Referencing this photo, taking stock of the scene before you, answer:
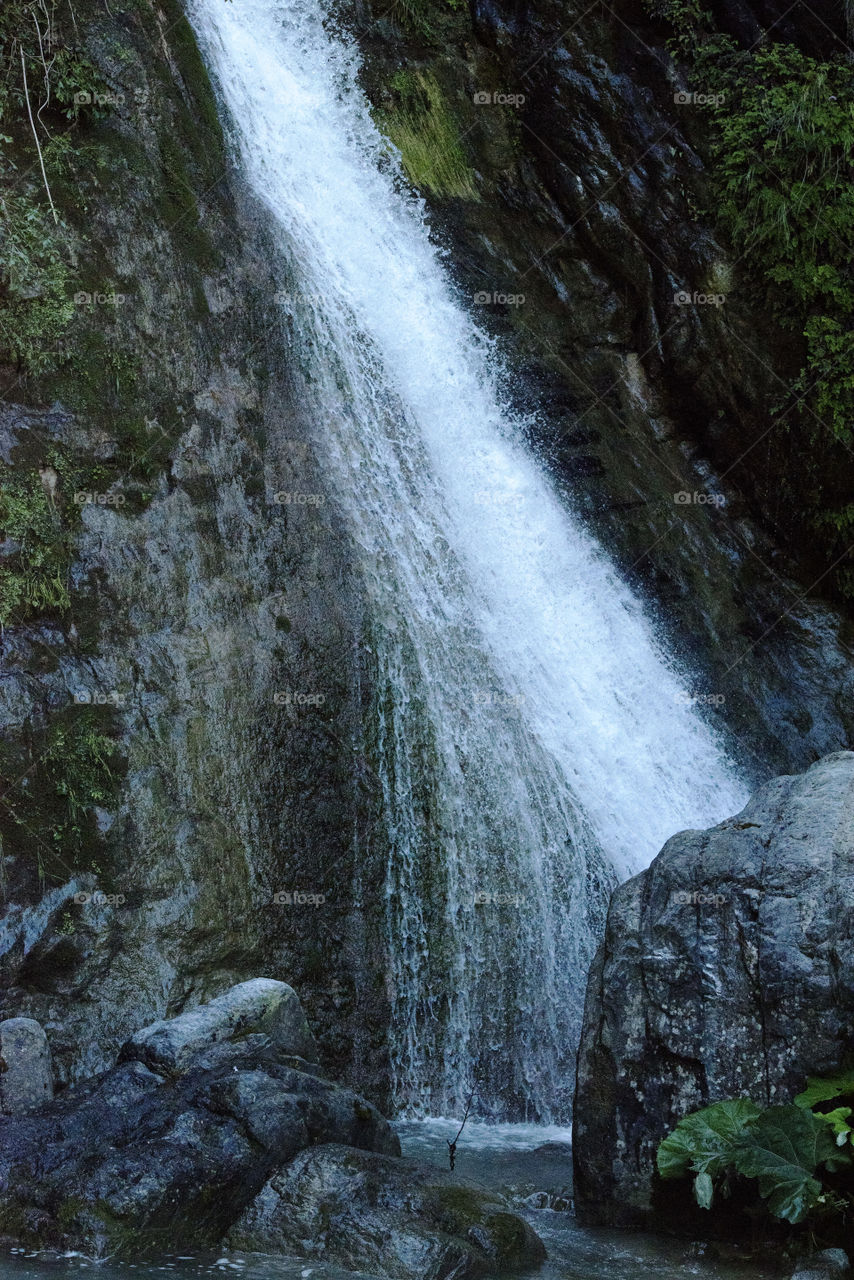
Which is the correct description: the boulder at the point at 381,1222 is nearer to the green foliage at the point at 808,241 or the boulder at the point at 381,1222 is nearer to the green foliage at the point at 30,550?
the green foliage at the point at 30,550

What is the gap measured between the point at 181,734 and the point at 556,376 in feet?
18.5

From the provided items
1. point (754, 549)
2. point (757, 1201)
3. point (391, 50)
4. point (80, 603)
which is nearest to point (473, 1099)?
point (757, 1201)

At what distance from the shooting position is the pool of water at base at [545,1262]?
4.27m

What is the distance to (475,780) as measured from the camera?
7.93 meters

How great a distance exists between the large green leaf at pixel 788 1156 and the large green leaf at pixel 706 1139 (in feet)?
0.32

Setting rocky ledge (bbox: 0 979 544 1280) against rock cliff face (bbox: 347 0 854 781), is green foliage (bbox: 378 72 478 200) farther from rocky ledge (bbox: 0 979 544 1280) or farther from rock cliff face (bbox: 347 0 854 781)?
rocky ledge (bbox: 0 979 544 1280)

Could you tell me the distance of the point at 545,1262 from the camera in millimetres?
4672

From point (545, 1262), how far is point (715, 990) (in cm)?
133

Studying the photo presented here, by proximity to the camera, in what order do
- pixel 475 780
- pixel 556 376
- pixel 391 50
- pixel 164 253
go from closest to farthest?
1. pixel 475 780
2. pixel 164 253
3. pixel 556 376
4. pixel 391 50

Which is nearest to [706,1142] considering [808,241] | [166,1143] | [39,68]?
[166,1143]

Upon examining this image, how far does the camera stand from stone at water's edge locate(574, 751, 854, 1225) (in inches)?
193

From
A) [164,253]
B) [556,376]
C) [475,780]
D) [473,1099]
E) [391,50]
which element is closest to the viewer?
[473,1099]

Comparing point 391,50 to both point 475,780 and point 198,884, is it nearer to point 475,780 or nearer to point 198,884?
point 475,780

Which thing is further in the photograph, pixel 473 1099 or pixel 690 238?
pixel 690 238
